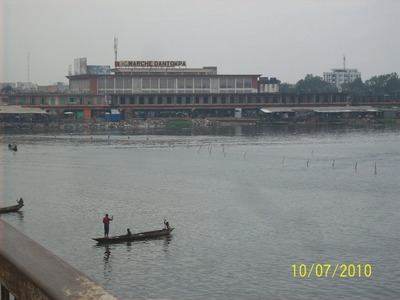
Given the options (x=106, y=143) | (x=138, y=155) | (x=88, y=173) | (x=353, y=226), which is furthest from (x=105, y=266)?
(x=106, y=143)

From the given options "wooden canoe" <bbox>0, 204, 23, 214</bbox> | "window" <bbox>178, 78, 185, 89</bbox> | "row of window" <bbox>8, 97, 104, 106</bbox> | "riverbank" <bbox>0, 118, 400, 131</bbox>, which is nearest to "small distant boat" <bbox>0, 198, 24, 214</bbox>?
"wooden canoe" <bbox>0, 204, 23, 214</bbox>

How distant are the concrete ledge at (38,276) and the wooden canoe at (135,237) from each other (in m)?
29.0

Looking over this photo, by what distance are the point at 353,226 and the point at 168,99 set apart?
113731 millimetres

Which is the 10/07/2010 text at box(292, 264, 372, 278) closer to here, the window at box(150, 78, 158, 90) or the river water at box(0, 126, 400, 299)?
the river water at box(0, 126, 400, 299)

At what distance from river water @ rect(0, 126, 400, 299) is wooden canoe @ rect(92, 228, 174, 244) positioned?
0.62 metres

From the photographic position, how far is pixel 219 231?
37.4 m

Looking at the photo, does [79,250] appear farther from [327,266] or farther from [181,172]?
[181,172]

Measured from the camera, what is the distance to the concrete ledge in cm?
396

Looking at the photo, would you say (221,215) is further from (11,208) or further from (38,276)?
(38,276)

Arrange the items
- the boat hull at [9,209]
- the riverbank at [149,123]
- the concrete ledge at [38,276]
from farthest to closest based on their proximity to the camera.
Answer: the riverbank at [149,123], the boat hull at [9,209], the concrete ledge at [38,276]

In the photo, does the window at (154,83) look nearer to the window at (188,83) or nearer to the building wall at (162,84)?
the building wall at (162,84)

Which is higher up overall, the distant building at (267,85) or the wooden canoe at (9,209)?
the distant building at (267,85)

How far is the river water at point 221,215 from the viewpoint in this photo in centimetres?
2764

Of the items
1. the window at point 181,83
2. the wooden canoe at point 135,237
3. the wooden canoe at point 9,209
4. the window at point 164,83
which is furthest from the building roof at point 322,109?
the wooden canoe at point 135,237
